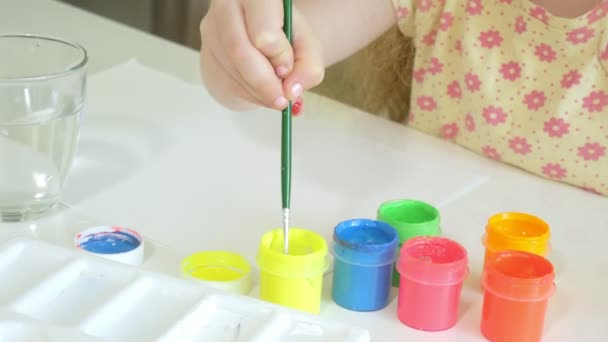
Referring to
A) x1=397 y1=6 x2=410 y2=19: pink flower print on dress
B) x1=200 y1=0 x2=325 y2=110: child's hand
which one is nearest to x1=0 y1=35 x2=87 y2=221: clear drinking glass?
x1=200 y1=0 x2=325 y2=110: child's hand

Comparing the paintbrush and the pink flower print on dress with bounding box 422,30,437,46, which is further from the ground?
the paintbrush

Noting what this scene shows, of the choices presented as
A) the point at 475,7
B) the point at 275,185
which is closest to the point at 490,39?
the point at 475,7

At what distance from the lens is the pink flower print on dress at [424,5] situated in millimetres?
1004

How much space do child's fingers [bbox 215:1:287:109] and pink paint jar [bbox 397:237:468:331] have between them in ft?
0.44

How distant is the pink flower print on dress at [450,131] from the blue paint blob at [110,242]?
421 millimetres

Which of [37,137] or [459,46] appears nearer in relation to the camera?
[37,137]

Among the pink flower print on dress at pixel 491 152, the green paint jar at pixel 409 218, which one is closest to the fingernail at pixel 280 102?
the green paint jar at pixel 409 218

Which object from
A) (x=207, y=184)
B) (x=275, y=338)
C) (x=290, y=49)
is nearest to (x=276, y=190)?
(x=207, y=184)

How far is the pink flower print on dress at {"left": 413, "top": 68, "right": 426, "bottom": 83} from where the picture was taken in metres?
1.04

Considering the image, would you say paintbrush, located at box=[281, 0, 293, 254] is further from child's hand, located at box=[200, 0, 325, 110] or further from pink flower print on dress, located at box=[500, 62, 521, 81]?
pink flower print on dress, located at box=[500, 62, 521, 81]

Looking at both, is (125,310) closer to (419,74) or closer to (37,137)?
(37,137)

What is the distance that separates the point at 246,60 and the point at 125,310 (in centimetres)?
20

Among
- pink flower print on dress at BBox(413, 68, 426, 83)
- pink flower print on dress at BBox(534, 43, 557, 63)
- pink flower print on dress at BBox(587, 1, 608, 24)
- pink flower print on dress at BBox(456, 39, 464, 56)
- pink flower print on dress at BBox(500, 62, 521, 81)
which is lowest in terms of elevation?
pink flower print on dress at BBox(413, 68, 426, 83)

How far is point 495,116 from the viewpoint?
3.20 feet
